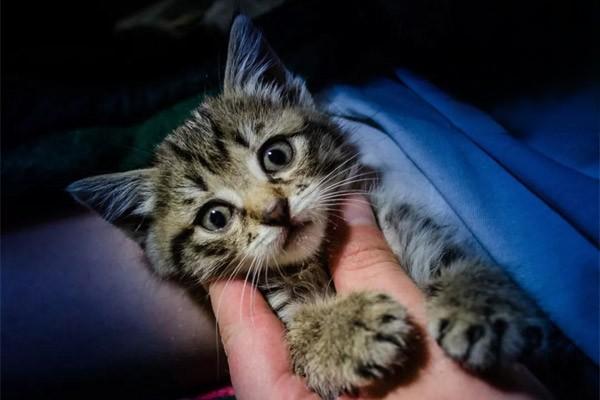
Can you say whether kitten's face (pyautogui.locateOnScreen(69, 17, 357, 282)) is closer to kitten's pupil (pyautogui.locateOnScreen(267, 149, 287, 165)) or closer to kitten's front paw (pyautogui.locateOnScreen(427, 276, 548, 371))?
kitten's pupil (pyautogui.locateOnScreen(267, 149, 287, 165))

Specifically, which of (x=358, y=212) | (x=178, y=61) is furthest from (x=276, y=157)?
(x=178, y=61)

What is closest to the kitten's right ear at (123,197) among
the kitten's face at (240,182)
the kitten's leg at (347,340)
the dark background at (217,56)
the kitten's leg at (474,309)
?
the kitten's face at (240,182)

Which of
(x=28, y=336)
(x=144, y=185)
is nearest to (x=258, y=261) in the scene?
(x=144, y=185)

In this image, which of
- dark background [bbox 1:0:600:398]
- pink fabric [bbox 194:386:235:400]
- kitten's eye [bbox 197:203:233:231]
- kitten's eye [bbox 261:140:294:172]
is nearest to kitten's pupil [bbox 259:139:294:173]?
kitten's eye [bbox 261:140:294:172]

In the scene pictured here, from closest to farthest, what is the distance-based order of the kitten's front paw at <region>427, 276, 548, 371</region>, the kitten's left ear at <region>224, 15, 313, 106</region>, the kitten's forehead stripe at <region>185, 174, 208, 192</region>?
the kitten's front paw at <region>427, 276, 548, 371</region>
the kitten's forehead stripe at <region>185, 174, 208, 192</region>
the kitten's left ear at <region>224, 15, 313, 106</region>

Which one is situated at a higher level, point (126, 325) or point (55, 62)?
point (55, 62)

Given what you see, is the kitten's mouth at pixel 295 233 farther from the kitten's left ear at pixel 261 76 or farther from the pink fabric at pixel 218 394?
the pink fabric at pixel 218 394

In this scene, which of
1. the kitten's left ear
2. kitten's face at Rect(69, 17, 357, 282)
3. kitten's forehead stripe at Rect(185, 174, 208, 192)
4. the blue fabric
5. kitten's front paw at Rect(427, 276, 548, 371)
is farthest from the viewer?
the kitten's left ear

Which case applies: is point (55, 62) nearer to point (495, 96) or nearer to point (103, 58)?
Result: point (103, 58)
